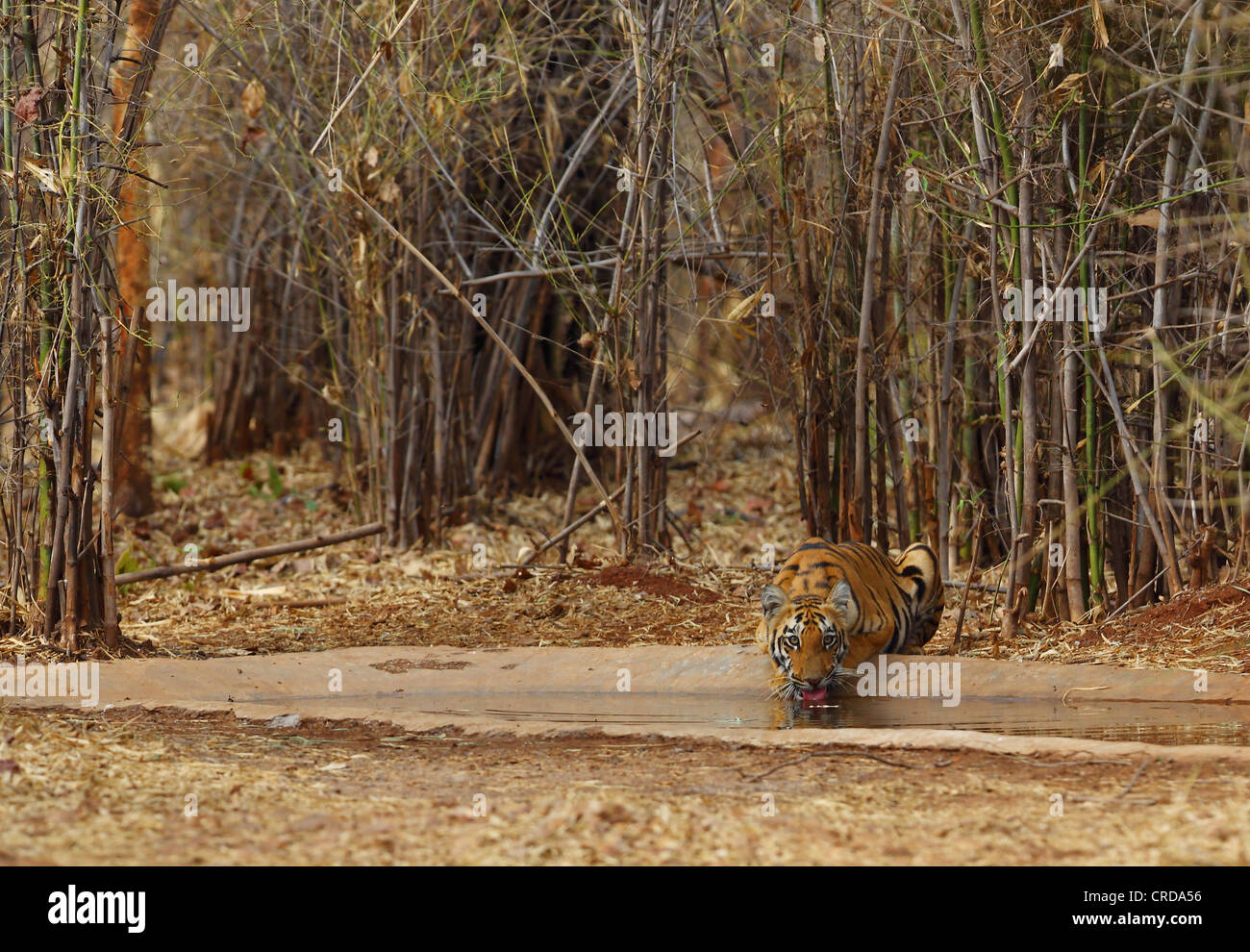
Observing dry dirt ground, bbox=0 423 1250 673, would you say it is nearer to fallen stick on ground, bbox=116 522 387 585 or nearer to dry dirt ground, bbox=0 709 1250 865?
fallen stick on ground, bbox=116 522 387 585

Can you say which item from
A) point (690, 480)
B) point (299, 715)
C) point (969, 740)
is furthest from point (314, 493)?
point (969, 740)

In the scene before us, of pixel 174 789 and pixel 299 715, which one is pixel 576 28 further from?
pixel 174 789

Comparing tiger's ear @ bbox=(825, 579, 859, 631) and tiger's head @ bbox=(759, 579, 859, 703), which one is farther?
tiger's ear @ bbox=(825, 579, 859, 631)

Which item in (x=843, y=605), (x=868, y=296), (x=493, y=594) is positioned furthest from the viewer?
(x=493, y=594)

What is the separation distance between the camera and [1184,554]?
693cm

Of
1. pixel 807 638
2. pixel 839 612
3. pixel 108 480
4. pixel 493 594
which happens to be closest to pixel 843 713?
pixel 807 638

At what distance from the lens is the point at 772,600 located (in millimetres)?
6270

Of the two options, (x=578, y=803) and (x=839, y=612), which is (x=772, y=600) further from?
(x=578, y=803)

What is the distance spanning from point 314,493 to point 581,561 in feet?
13.9

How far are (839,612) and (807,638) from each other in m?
0.27

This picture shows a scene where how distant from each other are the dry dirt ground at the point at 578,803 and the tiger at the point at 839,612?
1086 mm

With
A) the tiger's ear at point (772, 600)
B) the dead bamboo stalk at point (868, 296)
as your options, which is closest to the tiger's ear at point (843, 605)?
the tiger's ear at point (772, 600)

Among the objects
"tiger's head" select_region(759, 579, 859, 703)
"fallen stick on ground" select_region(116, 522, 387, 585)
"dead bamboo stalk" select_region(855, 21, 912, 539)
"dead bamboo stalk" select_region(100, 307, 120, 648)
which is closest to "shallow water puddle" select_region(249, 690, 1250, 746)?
"tiger's head" select_region(759, 579, 859, 703)

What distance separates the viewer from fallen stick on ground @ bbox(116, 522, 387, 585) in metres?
7.43
